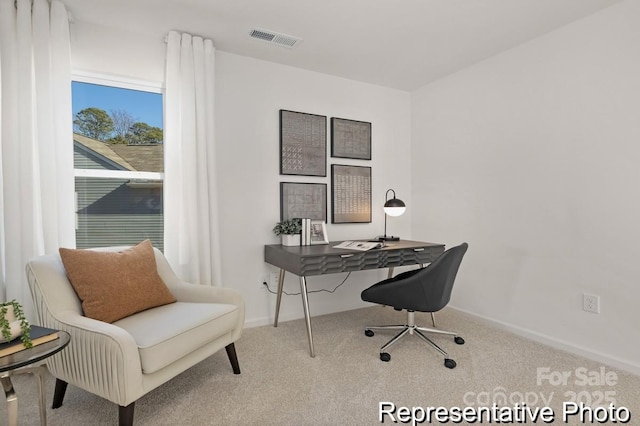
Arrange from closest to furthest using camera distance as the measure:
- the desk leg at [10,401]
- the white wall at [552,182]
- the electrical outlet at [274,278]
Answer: the desk leg at [10,401] < the white wall at [552,182] < the electrical outlet at [274,278]

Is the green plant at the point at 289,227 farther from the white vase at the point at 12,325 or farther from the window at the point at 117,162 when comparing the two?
the white vase at the point at 12,325

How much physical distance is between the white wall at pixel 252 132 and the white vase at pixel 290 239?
0.53ft

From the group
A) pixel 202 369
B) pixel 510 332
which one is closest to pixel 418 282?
pixel 510 332

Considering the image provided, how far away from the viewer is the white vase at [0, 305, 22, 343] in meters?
1.31

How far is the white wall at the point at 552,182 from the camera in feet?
7.29

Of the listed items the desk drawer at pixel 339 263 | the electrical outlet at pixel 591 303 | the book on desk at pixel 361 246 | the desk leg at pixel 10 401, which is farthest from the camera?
the book on desk at pixel 361 246

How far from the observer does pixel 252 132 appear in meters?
3.00

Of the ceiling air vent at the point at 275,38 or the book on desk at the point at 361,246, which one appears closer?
the ceiling air vent at the point at 275,38

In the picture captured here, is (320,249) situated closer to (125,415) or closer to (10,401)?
(125,415)

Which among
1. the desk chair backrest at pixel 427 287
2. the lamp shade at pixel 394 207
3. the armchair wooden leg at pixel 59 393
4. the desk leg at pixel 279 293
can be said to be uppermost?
the lamp shade at pixel 394 207

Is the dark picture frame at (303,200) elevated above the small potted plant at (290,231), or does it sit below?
above

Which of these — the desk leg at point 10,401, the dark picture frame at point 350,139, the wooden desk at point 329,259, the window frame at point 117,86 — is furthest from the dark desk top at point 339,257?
the desk leg at point 10,401

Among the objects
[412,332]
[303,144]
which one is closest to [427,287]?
[412,332]

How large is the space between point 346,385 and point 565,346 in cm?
164
